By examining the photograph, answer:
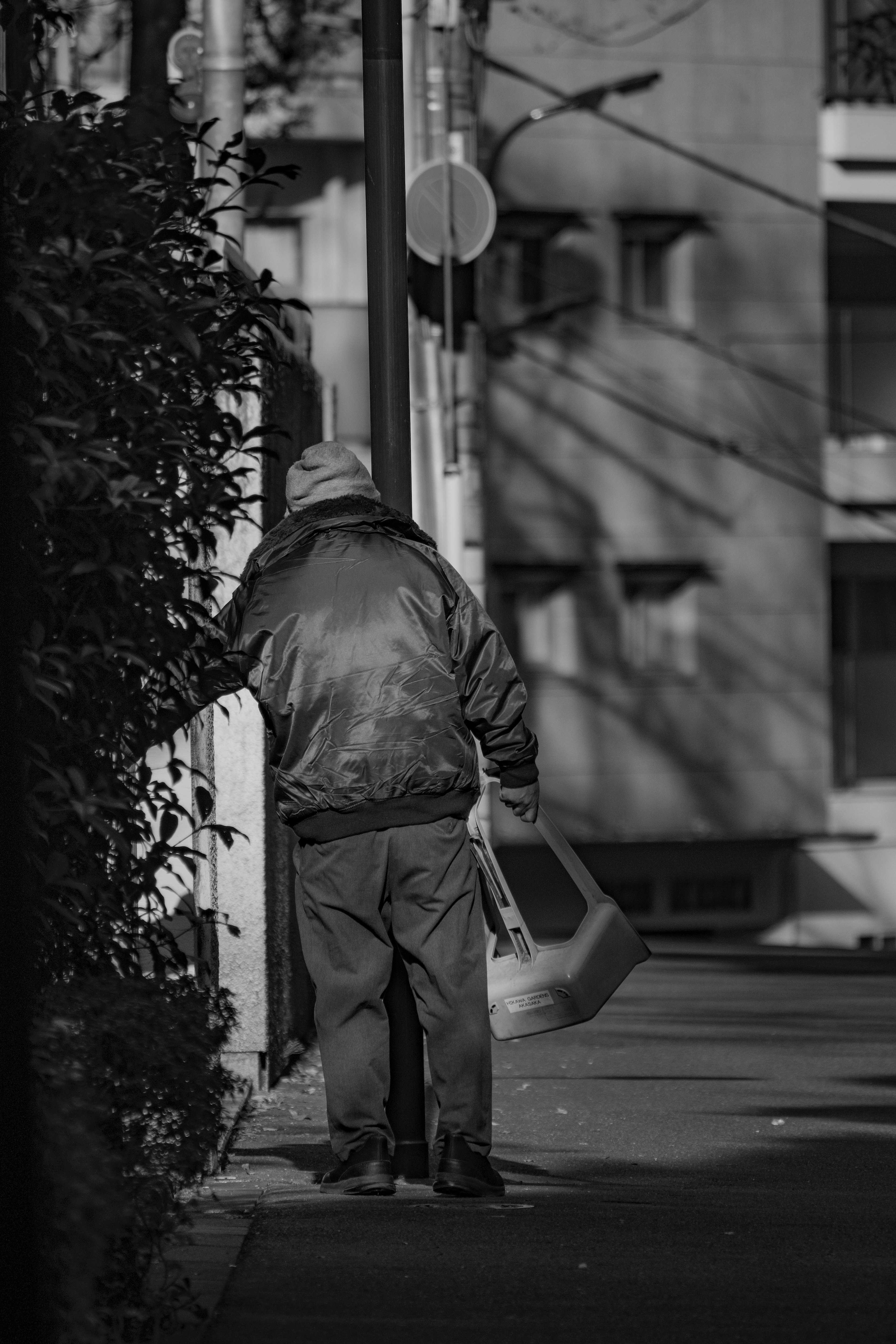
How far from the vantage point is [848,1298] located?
428 centimetres

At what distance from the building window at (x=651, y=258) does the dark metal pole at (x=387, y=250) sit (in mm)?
17876

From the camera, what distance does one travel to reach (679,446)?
23406 millimetres

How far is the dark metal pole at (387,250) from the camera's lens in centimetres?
577

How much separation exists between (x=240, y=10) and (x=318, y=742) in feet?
22.6

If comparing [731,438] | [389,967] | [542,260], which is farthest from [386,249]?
[731,438]

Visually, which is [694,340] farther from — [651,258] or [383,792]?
[383,792]

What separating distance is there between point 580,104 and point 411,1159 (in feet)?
47.6

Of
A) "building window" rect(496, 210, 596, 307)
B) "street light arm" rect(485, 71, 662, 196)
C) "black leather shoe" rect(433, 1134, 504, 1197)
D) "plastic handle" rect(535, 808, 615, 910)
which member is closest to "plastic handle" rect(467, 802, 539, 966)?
"plastic handle" rect(535, 808, 615, 910)

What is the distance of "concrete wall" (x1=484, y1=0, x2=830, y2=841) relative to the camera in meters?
22.9

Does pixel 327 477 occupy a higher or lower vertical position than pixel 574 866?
higher

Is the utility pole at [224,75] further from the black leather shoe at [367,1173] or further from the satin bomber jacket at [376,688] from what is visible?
the black leather shoe at [367,1173]

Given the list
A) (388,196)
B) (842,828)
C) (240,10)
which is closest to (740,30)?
(842,828)

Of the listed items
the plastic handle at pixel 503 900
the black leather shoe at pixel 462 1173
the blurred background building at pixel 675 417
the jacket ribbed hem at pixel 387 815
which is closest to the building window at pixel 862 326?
the blurred background building at pixel 675 417

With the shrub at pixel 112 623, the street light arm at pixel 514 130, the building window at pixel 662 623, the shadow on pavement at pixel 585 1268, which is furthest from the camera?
the building window at pixel 662 623
